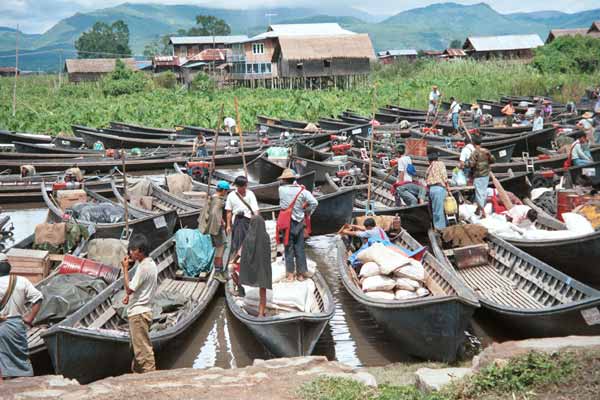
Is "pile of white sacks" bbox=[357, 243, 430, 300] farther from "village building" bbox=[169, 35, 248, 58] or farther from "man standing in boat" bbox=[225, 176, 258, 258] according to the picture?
"village building" bbox=[169, 35, 248, 58]

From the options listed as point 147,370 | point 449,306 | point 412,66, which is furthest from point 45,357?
point 412,66

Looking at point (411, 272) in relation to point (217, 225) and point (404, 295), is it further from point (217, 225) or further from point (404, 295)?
point (217, 225)

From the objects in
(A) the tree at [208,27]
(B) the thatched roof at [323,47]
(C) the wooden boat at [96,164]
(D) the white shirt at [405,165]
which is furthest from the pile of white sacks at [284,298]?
(A) the tree at [208,27]

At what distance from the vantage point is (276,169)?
18125 millimetres

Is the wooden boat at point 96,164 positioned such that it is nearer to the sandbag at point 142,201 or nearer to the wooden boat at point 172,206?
the wooden boat at point 172,206

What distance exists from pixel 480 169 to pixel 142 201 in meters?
6.97

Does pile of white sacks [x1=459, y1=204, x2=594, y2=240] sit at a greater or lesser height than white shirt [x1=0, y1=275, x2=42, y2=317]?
lesser

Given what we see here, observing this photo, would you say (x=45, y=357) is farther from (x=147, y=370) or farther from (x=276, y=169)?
(x=276, y=169)

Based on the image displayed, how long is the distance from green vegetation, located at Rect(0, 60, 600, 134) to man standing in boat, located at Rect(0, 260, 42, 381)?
84.9 ft

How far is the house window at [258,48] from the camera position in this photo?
5272 centimetres

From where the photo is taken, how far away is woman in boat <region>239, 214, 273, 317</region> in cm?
752

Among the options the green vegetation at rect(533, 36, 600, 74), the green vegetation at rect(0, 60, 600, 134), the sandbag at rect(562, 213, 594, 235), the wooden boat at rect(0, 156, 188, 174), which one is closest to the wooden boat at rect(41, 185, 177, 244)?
the sandbag at rect(562, 213, 594, 235)

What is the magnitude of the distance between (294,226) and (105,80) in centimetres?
4324

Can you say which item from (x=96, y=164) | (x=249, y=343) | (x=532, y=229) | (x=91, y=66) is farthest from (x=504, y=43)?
(x=249, y=343)
